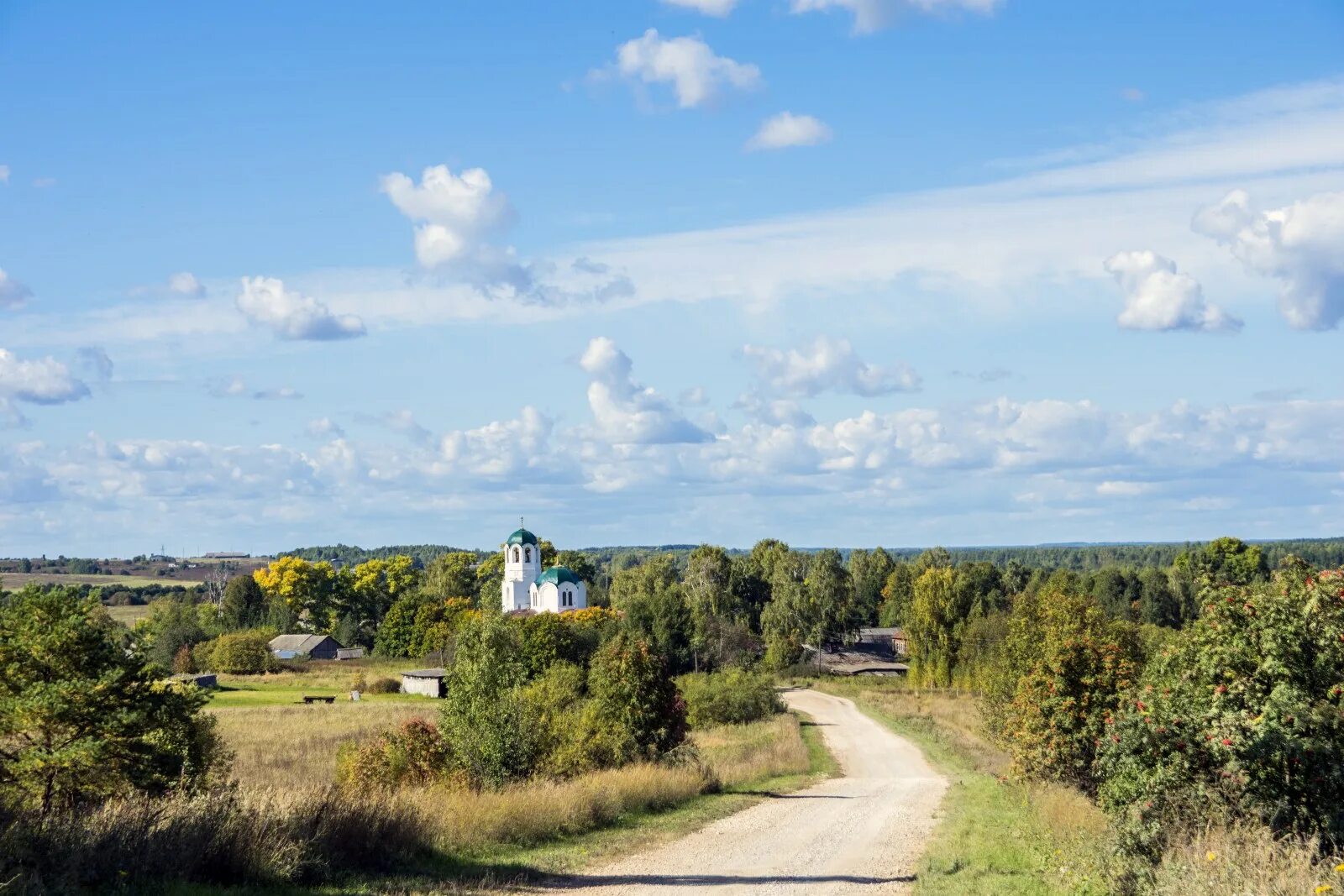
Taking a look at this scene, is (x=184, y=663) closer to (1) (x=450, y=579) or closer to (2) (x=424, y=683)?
(2) (x=424, y=683)

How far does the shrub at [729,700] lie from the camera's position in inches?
2406

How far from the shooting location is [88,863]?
1248 centimetres

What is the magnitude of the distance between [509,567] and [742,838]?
10801 centimetres

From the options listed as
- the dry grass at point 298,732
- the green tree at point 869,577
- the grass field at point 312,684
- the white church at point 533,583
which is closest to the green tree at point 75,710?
the dry grass at point 298,732

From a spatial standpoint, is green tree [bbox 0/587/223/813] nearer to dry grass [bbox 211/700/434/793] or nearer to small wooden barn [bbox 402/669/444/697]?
dry grass [bbox 211/700/434/793]

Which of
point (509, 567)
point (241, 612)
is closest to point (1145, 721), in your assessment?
point (509, 567)

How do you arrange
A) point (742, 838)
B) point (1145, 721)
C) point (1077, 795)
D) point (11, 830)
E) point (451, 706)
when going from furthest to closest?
point (451, 706), point (1077, 795), point (742, 838), point (1145, 721), point (11, 830)

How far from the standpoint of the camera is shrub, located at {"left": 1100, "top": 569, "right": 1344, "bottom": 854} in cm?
1516

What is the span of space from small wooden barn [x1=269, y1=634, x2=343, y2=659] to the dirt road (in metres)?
90.7

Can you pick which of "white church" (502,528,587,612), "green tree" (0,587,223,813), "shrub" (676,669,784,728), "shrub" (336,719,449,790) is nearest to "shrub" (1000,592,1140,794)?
"shrub" (336,719,449,790)

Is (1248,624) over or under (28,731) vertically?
over

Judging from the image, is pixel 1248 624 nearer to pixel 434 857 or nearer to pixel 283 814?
pixel 434 857

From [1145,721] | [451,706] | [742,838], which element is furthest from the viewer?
[451,706]

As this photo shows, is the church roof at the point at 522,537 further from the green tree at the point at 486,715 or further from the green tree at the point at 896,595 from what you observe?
the green tree at the point at 486,715
